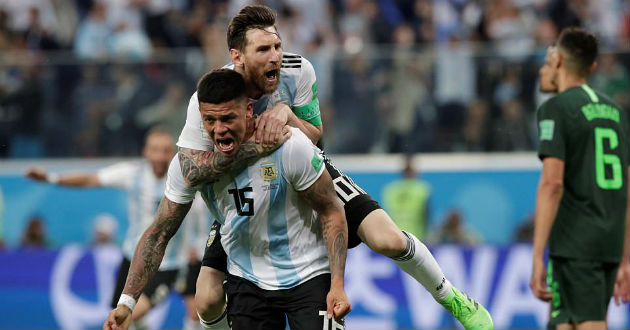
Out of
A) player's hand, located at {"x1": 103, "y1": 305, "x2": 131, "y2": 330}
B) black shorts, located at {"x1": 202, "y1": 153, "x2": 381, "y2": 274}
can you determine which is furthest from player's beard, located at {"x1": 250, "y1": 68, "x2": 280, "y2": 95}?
player's hand, located at {"x1": 103, "y1": 305, "x2": 131, "y2": 330}

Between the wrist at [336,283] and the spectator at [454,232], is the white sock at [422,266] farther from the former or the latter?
the spectator at [454,232]

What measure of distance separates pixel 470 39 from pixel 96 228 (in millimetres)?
5703

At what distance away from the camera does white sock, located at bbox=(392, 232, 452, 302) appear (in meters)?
6.29

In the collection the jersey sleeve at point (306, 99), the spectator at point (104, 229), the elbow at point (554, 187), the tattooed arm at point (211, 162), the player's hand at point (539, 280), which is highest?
the jersey sleeve at point (306, 99)

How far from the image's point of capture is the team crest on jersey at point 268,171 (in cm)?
574

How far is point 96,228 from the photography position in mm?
13961

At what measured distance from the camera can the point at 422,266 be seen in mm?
6363

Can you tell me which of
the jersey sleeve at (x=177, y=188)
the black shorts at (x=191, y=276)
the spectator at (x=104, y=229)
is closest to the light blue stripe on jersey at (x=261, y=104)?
the jersey sleeve at (x=177, y=188)

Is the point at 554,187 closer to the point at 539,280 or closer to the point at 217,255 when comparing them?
the point at 539,280

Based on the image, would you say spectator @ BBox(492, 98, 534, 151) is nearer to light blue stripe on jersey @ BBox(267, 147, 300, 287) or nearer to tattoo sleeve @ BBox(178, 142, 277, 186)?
light blue stripe on jersey @ BBox(267, 147, 300, 287)

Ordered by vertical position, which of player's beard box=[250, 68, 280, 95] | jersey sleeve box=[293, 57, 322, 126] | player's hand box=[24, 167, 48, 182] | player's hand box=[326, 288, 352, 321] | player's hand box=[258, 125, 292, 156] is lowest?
player's hand box=[326, 288, 352, 321]

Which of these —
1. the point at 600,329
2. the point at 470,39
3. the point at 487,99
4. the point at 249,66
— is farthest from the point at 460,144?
the point at 249,66

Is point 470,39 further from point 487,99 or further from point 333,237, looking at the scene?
point 333,237

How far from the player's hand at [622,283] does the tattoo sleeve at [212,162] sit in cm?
290
